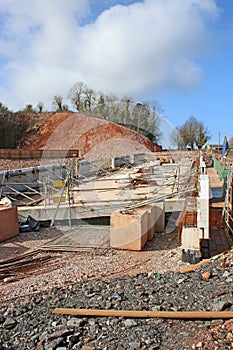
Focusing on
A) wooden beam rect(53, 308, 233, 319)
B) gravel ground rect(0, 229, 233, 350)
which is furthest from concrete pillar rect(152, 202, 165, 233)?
wooden beam rect(53, 308, 233, 319)

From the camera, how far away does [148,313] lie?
338cm

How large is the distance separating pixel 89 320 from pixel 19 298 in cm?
145

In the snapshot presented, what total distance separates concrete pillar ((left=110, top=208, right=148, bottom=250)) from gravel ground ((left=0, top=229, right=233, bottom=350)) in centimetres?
30

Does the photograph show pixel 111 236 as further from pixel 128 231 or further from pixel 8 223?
pixel 8 223

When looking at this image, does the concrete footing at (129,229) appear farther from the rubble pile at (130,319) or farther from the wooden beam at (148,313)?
the wooden beam at (148,313)

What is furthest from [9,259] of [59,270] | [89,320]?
[89,320]

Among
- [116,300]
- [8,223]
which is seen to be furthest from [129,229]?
[8,223]

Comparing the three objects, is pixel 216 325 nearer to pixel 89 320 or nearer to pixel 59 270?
pixel 89 320

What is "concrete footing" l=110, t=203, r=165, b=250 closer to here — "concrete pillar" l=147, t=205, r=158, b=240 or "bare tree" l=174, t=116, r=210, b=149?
"concrete pillar" l=147, t=205, r=158, b=240

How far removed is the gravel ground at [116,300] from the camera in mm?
3000

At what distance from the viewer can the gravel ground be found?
3.00 m

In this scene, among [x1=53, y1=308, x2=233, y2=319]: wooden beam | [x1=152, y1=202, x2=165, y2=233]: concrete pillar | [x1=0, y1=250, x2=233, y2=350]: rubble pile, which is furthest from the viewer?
[x1=152, y1=202, x2=165, y2=233]: concrete pillar

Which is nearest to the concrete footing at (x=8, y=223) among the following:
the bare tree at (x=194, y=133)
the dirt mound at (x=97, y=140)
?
the dirt mound at (x=97, y=140)

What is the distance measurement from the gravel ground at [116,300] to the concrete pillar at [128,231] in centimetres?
30
